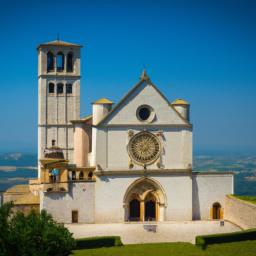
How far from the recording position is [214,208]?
66000mm

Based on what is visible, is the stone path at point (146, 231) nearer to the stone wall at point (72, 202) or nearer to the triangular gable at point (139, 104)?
the stone wall at point (72, 202)

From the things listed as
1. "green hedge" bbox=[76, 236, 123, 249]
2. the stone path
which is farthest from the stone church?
"green hedge" bbox=[76, 236, 123, 249]

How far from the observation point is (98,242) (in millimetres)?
56000

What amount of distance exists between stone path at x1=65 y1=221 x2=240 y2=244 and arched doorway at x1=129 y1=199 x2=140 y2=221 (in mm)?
3954

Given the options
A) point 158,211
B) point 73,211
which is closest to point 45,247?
point 73,211

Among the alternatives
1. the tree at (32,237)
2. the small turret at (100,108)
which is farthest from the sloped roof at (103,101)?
the tree at (32,237)

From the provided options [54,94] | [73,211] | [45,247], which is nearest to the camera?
[45,247]

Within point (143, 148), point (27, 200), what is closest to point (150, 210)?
point (143, 148)

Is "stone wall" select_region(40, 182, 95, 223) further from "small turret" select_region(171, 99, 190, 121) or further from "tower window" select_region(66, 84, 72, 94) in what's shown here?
"tower window" select_region(66, 84, 72, 94)

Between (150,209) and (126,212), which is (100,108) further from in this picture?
(150,209)

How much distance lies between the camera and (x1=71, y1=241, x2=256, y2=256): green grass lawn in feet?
172

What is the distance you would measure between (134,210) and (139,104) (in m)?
8.61

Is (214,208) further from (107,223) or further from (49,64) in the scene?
(49,64)

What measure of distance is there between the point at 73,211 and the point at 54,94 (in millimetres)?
15138
